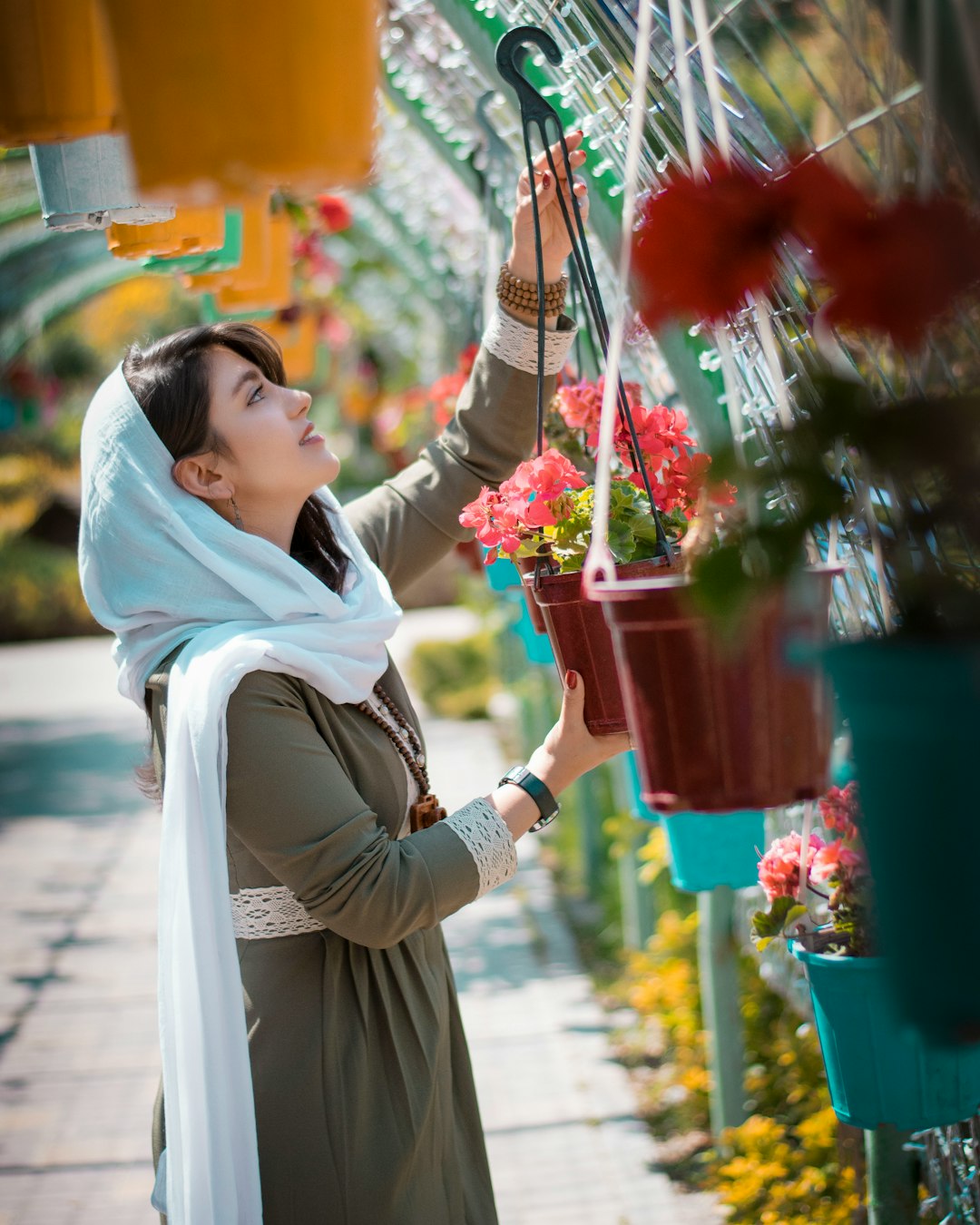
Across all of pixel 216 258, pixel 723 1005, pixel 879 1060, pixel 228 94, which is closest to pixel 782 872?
pixel 879 1060

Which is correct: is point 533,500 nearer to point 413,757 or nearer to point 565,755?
point 565,755

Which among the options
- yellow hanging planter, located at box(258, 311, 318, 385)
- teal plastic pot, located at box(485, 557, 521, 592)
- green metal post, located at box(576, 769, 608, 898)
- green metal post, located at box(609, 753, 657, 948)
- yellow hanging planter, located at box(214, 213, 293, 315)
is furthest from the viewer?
green metal post, located at box(576, 769, 608, 898)

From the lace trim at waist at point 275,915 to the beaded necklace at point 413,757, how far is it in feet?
0.68

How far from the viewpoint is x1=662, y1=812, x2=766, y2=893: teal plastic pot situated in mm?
2082

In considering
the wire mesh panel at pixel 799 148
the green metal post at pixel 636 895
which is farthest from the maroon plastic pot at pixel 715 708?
the green metal post at pixel 636 895

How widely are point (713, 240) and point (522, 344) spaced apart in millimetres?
1217

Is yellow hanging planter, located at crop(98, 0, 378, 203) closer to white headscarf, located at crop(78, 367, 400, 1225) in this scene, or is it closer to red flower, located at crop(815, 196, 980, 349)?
red flower, located at crop(815, 196, 980, 349)

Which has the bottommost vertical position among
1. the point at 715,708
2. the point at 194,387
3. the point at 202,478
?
the point at 715,708

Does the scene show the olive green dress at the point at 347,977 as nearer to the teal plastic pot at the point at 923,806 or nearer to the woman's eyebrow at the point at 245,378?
the woman's eyebrow at the point at 245,378

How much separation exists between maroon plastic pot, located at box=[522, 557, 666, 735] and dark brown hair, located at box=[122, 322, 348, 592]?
58cm

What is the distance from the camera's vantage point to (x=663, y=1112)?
3658 millimetres

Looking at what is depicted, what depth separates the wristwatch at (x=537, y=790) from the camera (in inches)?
66.1

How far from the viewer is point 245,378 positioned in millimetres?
1894

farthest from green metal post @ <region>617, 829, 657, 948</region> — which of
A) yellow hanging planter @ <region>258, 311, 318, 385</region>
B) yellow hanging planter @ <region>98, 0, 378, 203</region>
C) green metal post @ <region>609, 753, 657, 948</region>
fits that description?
yellow hanging planter @ <region>98, 0, 378, 203</region>
